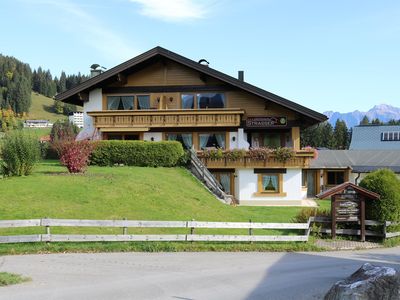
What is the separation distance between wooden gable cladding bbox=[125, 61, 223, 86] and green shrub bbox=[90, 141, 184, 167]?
6.50 m

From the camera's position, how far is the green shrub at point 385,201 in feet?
56.9

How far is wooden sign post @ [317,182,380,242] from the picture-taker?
671 inches

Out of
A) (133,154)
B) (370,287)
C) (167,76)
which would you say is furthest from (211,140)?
(370,287)

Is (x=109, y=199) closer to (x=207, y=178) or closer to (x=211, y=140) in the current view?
(x=207, y=178)

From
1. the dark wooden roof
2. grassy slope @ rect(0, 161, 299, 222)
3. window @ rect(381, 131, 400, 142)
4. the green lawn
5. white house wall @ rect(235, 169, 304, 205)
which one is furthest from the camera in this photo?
window @ rect(381, 131, 400, 142)

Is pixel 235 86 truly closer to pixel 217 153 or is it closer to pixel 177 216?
pixel 217 153

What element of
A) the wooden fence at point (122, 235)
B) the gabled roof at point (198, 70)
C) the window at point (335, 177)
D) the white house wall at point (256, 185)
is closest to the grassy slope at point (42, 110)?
the window at point (335, 177)

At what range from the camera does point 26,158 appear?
20.1 m

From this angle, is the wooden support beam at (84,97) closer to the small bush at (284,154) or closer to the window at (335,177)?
the small bush at (284,154)

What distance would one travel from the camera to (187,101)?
3288cm

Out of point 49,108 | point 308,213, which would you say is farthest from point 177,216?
point 49,108

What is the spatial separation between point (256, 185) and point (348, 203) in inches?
452

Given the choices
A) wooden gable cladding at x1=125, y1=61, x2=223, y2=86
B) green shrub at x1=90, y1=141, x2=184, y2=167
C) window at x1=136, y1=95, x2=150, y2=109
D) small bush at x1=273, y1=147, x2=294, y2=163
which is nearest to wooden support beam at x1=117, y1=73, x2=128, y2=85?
wooden gable cladding at x1=125, y1=61, x2=223, y2=86

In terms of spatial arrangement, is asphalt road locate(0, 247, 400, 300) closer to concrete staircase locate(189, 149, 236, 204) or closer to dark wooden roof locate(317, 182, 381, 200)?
dark wooden roof locate(317, 182, 381, 200)
